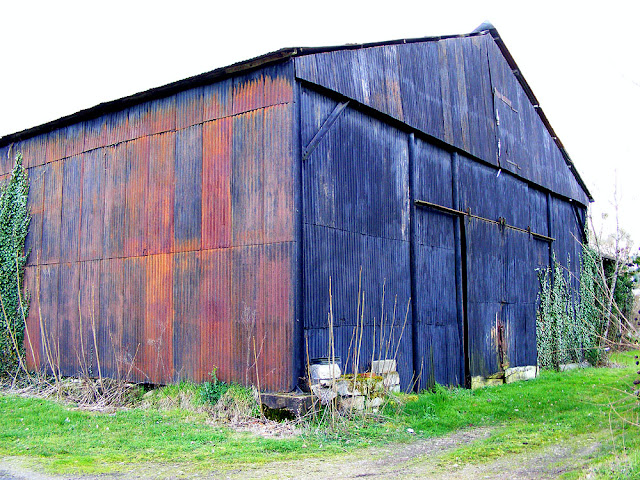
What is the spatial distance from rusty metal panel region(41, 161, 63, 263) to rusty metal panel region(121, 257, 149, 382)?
3177 millimetres

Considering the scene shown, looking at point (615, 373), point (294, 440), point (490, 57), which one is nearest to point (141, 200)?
point (294, 440)

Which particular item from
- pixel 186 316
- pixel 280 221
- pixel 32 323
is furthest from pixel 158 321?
pixel 32 323

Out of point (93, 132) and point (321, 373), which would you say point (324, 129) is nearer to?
point (321, 373)

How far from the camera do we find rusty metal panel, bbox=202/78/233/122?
1178cm

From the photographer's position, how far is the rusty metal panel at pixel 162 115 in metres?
12.8

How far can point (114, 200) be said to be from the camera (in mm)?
13906

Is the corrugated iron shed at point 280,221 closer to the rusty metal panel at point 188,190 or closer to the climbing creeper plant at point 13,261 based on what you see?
the rusty metal panel at point 188,190

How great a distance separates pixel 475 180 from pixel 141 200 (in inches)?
375

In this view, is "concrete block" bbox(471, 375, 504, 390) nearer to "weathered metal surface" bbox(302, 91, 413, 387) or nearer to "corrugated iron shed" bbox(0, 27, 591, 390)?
"corrugated iron shed" bbox(0, 27, 591, 390)

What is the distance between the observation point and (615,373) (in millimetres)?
19344

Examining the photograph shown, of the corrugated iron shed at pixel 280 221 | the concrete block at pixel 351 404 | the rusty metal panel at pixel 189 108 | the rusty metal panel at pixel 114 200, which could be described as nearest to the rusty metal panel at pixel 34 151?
the corrugated iron shed at pixel 280 221

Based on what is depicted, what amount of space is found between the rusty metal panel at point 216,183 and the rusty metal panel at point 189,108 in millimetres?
436

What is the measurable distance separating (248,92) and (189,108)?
172 centimetres

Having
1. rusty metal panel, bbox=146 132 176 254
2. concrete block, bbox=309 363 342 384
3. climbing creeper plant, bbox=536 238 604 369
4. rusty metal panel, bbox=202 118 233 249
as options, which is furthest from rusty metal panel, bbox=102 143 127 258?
climbing creeper plant, bbox=536 238 604 369
